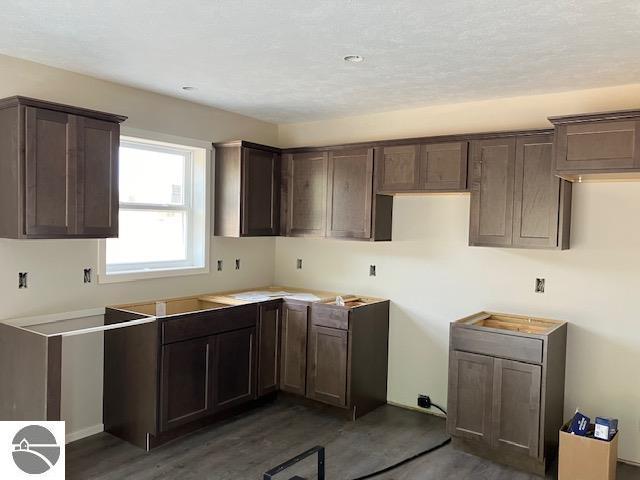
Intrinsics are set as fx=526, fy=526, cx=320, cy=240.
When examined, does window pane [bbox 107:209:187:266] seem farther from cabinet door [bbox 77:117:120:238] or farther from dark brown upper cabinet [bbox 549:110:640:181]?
dark brown upper cabinet [bbox 549:110:640:181]

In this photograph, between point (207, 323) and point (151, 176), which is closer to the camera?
point (207, 323)

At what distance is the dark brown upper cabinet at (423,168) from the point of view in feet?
12.7

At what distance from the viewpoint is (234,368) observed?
13.4 feet

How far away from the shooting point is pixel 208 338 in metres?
3.85

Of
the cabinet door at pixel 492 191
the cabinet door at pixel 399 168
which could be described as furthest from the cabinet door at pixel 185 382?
the cabinet door at pixel 492 191

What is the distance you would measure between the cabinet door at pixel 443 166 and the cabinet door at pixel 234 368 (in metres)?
1.83

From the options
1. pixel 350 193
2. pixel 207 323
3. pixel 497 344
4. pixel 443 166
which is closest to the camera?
pixel 497 344

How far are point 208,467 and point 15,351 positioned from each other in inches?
53.2

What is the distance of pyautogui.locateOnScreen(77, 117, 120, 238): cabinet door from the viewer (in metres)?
3.22

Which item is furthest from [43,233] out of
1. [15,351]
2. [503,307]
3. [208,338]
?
[503,307]

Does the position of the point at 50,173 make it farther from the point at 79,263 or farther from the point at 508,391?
the point at 508,391

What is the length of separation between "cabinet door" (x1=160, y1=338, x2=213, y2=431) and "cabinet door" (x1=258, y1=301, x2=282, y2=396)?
0.56m

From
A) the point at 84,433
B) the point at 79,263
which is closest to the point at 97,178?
the point at 79,263

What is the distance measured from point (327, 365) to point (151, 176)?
2.06 meters
